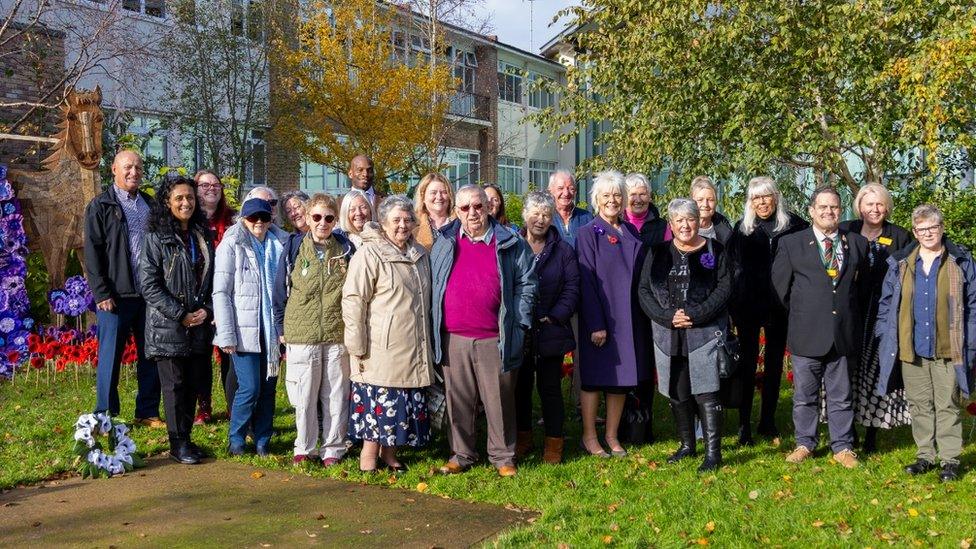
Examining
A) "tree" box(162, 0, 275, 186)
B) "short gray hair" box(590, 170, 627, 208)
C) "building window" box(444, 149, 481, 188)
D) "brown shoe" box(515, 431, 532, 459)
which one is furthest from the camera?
"building window" box(444, 149, 481, 188)

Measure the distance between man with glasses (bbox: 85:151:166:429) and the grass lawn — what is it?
688 mm

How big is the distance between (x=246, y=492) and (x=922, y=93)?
796cm

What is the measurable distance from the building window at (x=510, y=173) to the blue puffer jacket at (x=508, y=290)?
30.4 m

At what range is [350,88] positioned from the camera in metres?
22.3

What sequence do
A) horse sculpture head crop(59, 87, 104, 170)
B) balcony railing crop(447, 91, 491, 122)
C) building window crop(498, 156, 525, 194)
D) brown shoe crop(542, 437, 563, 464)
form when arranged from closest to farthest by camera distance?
brown shoe crop(542, 437, 563, 464) → horse sculpture head crop(59, 87, 104, 170) → balcony railing crop(447, 91, 491, 122) → building window crop(498, 156, 525, 194)

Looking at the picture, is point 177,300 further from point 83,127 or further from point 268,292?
point 83,127

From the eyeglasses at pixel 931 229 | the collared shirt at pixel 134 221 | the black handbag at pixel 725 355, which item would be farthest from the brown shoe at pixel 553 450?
the collared shirt at pixel 134 221

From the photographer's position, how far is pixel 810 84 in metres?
12.4

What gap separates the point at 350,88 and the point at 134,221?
15.2m

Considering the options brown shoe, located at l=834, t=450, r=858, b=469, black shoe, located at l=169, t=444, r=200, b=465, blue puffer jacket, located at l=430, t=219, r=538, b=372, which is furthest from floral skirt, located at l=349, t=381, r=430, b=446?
brown shoe, located at l=834, t=450, r=858, b=469

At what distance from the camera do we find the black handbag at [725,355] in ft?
21.4

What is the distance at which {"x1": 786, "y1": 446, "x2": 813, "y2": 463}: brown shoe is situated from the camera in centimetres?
680

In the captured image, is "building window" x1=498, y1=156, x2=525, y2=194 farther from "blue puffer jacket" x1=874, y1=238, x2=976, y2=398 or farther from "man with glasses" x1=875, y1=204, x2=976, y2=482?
"man with glasses" x1=875, y1=204, x2=976, y2=482

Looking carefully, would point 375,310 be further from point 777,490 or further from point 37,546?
point 777,490
